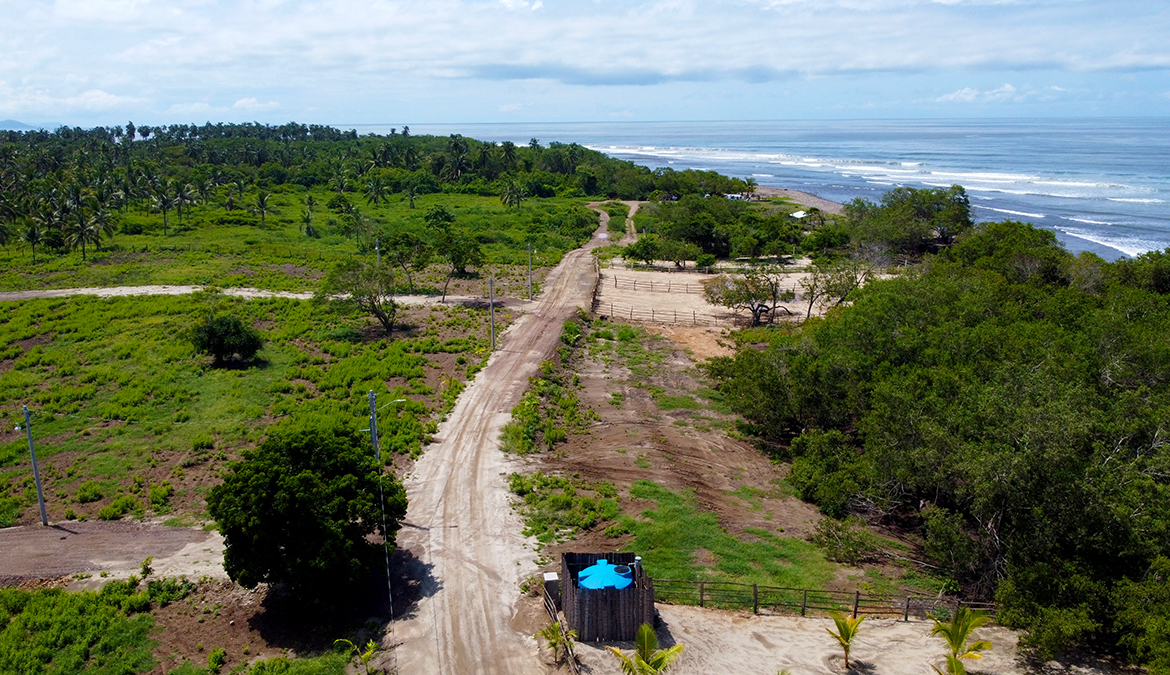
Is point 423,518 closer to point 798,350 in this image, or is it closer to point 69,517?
point 69,517

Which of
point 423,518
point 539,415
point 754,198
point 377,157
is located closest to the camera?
point 423,518

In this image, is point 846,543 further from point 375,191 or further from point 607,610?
point 375,191

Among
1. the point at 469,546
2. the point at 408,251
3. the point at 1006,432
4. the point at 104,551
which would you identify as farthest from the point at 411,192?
the point at 1006,432

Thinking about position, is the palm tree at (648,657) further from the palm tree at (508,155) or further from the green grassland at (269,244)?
the palm tree at (508,155)

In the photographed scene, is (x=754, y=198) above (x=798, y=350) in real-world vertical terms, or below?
above

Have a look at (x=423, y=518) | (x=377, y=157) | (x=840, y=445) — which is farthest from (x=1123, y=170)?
(x=423, y=518)

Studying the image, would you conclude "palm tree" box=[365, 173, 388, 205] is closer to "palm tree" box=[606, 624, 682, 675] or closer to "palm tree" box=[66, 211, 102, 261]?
"palm tree" box=[66, 211, 102, 261]
